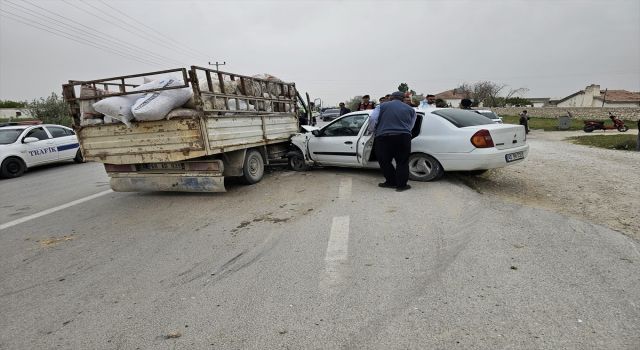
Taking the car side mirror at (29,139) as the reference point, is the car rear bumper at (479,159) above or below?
below

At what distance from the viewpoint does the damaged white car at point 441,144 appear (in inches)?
221

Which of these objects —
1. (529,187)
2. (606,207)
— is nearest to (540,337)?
(606,207)

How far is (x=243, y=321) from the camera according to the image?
2484 mm

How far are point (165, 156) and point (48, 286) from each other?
266 centimetres

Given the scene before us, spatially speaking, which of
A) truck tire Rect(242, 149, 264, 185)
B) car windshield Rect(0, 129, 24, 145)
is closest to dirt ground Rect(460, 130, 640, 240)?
truck tire Rect(242, 149, 264, 185)

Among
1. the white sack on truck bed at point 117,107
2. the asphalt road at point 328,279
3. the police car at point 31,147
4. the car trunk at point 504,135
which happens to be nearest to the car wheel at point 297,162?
the asphalt road at point 328,279

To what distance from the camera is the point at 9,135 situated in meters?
11.0

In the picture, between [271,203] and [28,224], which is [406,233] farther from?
[28,224]

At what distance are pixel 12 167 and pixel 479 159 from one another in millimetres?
12590

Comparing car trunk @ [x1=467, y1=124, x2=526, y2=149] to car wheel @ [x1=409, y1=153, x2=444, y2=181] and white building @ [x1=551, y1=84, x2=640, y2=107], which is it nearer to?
car wheel @ [x1=409, y1=153, x2=444, y2=181]

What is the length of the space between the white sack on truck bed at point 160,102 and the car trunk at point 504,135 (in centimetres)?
456

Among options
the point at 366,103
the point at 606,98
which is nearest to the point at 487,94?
the point at 606,98

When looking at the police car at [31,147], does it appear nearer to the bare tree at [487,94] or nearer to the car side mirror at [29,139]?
the car side mirror at [29,139]

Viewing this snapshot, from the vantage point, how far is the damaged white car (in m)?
5.61
